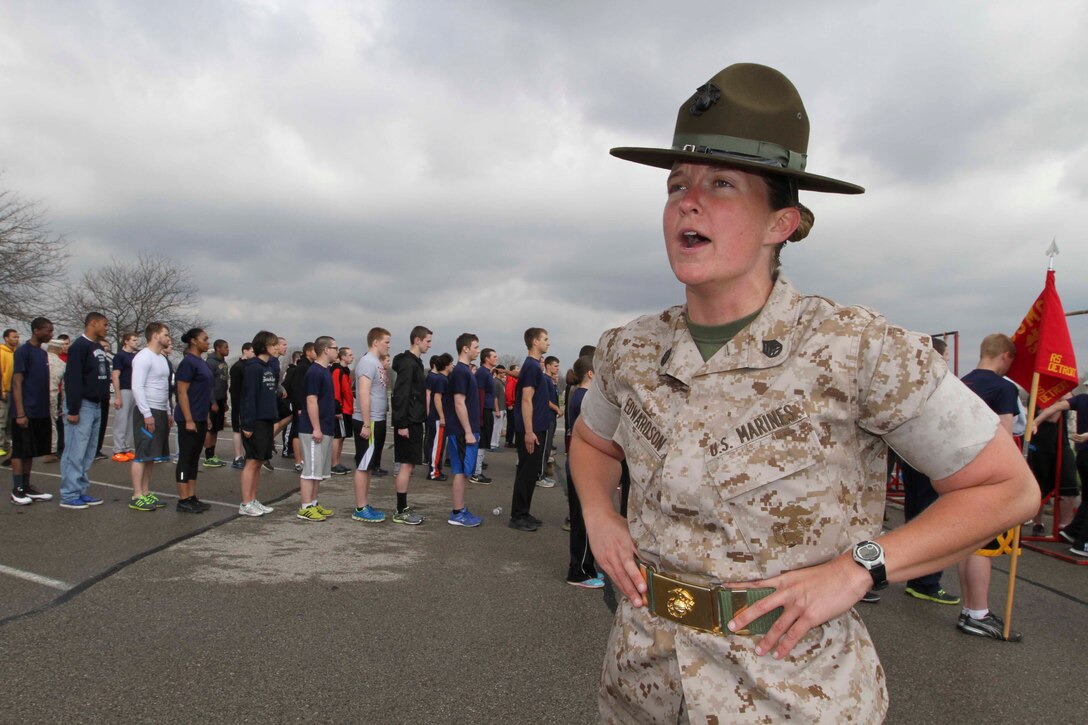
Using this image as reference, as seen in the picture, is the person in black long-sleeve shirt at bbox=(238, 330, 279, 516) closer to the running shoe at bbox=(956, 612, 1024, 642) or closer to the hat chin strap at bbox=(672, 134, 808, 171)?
the running shoe at bbox=(956, 612, 1024, 642)

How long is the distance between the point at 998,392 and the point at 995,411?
27.5 inches

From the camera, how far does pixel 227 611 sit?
4.79m

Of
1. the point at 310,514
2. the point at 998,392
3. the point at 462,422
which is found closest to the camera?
the point at 998,392

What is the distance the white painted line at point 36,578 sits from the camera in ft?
16.7

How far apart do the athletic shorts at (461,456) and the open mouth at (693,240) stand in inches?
271

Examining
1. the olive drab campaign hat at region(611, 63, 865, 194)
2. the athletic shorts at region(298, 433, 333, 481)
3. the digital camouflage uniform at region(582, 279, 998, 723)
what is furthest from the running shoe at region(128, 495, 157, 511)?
the olive drab campaign hat at region(611, 63, 865, 194)

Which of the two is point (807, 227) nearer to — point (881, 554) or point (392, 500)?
point (881, 554)

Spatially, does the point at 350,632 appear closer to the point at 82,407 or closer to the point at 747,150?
the point at 747,150

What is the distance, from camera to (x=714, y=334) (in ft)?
5.62

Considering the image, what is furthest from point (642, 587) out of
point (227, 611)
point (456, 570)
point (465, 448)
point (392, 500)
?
point (392, 500)

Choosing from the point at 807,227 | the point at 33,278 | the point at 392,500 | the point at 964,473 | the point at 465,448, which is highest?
the point at 33,278

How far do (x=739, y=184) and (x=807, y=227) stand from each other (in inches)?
11.3

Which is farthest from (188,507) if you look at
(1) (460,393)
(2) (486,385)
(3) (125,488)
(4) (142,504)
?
(2) (486,385)

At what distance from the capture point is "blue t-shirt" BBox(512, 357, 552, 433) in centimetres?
808
